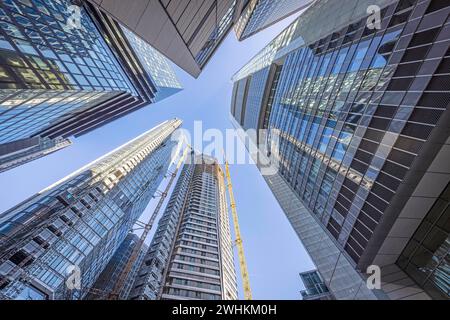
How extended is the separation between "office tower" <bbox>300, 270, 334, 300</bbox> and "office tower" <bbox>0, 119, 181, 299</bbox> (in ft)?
163

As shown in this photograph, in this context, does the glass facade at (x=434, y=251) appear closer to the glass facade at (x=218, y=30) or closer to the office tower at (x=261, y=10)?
the glass facade at (x=218, y=30)

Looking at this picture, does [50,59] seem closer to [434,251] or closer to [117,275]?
[434,251]

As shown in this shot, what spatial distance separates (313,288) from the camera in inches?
2051

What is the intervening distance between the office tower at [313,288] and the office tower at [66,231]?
163 ft

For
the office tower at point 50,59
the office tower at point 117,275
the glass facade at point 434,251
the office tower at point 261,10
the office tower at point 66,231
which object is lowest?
the office tower at point 117,275

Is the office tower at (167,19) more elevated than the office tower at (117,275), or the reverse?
the office tower at (167,19)

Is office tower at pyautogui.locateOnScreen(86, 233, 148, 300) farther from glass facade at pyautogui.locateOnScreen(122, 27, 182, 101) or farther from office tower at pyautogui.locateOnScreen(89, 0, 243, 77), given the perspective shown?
glass facade at pyautogui.locateOnScreen(122, 27, 182, 101)

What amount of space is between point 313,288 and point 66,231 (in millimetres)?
57350

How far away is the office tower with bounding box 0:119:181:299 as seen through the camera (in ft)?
96.1

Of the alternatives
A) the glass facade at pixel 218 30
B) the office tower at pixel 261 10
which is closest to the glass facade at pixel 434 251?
the glass facade at pixel 218 30

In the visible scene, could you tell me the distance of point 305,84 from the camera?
124ft

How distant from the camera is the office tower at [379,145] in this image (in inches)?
648

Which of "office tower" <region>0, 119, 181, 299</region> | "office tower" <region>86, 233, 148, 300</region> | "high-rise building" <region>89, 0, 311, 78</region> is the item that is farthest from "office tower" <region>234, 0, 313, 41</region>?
"office tower" <region>86, 233, 148, 300</region>
